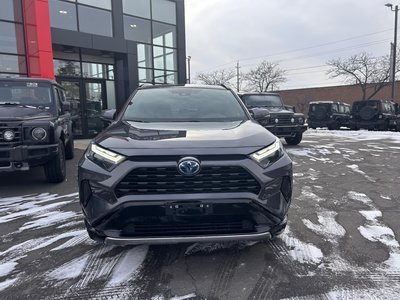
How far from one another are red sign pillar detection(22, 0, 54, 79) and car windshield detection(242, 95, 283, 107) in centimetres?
696

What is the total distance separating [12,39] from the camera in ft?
40.8

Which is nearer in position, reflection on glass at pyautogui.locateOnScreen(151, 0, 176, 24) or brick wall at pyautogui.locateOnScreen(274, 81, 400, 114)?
reflection on glass at pyautogui.locateOnScreen(151, 0, 176, 24)

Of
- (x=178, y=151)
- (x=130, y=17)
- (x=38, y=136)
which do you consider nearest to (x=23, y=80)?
(x=38, y=136)

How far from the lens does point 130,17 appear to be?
51.1ft

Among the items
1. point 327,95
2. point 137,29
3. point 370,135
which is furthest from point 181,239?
point 327,95

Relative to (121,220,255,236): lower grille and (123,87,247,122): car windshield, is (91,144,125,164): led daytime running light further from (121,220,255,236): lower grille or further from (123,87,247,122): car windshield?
(123,87,247,122): car windshield

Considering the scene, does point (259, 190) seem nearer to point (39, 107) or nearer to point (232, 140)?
point (232, 140)

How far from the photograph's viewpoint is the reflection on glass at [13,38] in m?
12.4

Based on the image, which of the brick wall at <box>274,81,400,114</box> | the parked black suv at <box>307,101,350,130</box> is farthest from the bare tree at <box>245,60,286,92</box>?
the parked black suv at <box>307,101,350,130</box>

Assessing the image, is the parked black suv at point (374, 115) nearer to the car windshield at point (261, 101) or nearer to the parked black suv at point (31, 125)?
the car windshield at point (261, 101)

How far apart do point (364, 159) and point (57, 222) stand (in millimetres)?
7581

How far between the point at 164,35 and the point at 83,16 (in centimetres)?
420

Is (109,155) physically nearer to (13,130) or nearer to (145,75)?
(13,130)

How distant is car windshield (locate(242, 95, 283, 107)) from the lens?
11711mm
